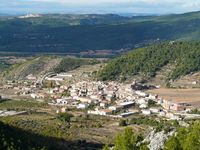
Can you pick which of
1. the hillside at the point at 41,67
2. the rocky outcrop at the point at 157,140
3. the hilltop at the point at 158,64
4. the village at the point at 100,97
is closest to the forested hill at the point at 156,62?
the hilltop at the point at 158,64

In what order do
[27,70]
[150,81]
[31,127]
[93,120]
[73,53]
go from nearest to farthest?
1. [31,127]
2. [93,120]
3. [150,81]
4. [27,70]
5. [73,53]

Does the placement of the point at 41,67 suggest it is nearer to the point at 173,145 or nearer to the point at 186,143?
the point at 173,145

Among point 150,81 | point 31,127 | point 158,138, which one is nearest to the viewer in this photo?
point 158,138

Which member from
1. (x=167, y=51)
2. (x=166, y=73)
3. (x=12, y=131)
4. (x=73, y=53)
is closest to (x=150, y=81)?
(x=166, y=73)

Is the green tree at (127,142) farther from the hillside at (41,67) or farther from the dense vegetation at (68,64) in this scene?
the dense vegetation at (68,64)

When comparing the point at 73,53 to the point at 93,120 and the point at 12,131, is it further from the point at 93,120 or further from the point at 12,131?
the point at 12,131

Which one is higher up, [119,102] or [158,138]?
[158,138]

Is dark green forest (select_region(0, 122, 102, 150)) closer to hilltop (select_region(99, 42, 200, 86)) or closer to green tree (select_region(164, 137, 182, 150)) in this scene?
green tree (select_region(164, 137, 182, 150))
